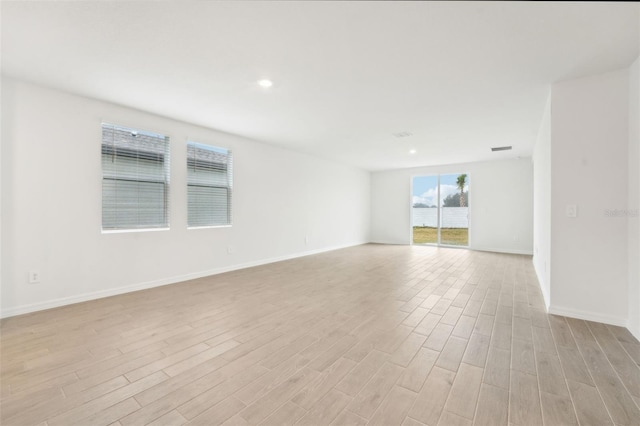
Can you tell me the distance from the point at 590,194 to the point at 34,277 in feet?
19.9

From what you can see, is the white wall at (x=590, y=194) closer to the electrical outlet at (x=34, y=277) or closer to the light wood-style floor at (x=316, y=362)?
the light wood-style floor at (x=316, y=362)

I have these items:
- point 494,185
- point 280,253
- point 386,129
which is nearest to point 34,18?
point 386,129

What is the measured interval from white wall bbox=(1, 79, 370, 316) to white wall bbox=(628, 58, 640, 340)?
5.17 m

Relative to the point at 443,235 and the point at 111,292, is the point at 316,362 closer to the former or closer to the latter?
the point at 111,292

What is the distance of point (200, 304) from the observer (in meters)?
3.19

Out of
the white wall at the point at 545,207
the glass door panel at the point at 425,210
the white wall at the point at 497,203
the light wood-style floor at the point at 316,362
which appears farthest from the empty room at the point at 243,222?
the glass door panel at the point at 425,210

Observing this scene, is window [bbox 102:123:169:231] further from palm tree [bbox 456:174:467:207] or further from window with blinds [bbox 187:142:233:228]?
palm tree [bbox 456:174:467:207]

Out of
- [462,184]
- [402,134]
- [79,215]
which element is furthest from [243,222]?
[462,184]

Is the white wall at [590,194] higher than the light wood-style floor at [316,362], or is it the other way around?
the white wall at [590,194]

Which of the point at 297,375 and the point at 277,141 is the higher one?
the point at 277,141

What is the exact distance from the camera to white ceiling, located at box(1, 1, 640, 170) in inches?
73.8

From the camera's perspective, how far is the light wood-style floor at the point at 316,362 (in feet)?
4.84

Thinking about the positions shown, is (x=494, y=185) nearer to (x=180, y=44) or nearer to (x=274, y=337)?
(x=274, y=337)

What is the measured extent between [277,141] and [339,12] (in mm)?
3719
